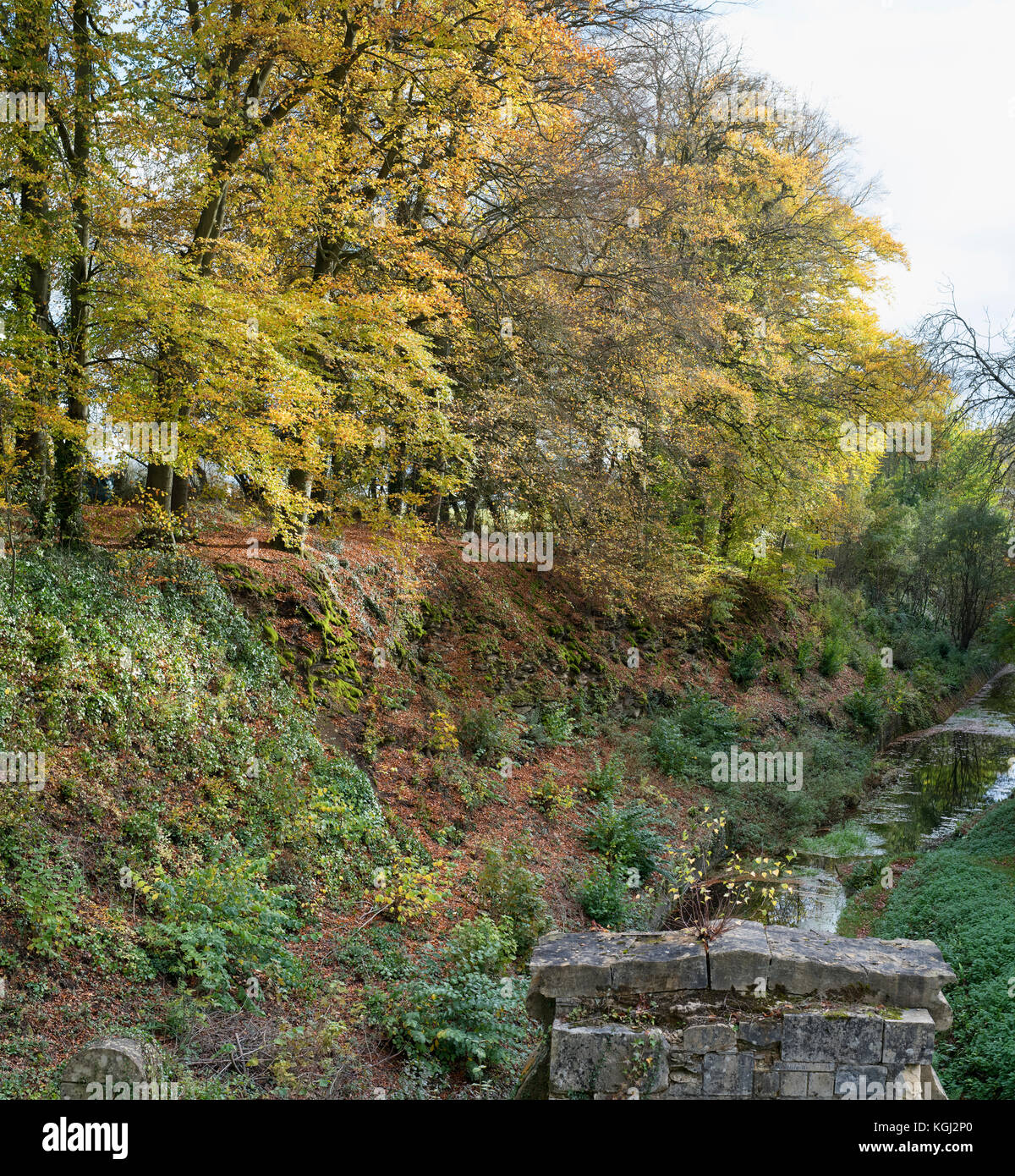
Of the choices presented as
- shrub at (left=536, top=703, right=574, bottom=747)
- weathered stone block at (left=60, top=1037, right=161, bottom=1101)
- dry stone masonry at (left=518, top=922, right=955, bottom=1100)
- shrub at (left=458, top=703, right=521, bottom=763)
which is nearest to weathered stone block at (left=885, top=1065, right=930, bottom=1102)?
dry stone masonry at (left=518, top=922, right=955, bottom=1100)

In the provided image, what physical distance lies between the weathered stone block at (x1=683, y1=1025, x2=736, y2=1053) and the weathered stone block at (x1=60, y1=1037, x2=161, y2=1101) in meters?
3.39

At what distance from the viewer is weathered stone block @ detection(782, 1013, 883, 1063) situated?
5.57 meters

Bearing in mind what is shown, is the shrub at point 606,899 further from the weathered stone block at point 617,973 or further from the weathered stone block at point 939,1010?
the weathered stone block at point 939,1010

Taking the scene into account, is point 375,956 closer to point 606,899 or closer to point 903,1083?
point 606,899

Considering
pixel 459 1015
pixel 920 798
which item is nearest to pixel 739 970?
pixel 459 1015

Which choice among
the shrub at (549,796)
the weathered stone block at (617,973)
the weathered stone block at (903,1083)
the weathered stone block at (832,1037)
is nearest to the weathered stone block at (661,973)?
the weathered stone block at (617,973)

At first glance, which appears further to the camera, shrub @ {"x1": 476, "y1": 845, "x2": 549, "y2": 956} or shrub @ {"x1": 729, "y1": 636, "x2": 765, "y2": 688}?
shrub @ {"x1": 729, "y1": 636, "x2": 765, "y2": 688}

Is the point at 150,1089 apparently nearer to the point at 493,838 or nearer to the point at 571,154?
the point at 493,838

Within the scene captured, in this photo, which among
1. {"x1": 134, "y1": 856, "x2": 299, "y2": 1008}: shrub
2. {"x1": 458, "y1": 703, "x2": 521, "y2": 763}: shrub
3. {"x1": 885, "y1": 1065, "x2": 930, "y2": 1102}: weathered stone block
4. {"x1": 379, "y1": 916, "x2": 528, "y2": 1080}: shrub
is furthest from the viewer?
{"x1": 458, "y1": 703, "x2": 521, "y2": 763}: shrub

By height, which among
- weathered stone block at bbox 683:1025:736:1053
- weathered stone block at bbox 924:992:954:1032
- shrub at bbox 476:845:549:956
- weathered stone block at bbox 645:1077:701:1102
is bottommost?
shrub at bbox 476:845:549:956

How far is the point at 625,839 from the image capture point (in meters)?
12.5

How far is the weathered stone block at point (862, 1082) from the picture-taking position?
556cm

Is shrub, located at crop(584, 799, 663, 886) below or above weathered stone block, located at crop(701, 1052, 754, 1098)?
below

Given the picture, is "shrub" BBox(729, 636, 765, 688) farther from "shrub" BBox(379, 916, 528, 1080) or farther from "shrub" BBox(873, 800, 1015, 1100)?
"shrub" BBox(379, 916, 528, 1080)
